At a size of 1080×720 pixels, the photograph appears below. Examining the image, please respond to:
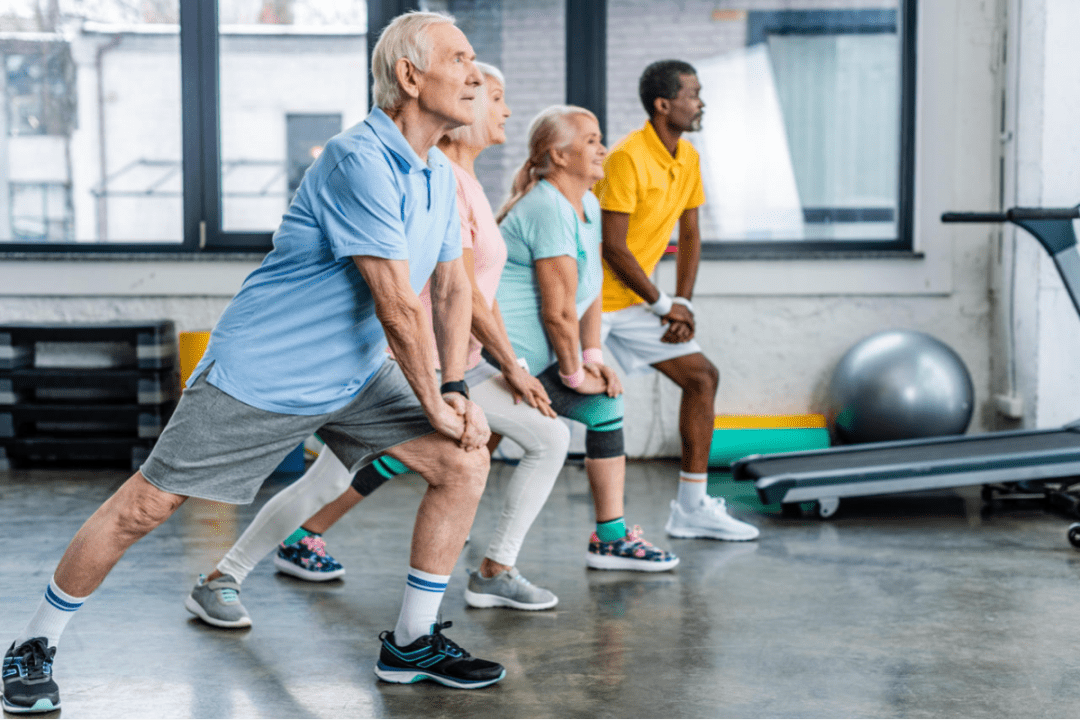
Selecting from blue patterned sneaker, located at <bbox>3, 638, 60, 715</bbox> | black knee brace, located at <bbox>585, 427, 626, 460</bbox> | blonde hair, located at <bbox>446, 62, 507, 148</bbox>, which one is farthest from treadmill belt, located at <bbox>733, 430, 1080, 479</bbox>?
blue patterned sneaker, located at <bbox>3, 638, 60, 715</bbox>

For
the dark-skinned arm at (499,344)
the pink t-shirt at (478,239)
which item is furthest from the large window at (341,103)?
the dark-skinned arm at (499,344)

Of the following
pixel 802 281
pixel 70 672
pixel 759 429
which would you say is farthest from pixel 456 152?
pixel 802 281

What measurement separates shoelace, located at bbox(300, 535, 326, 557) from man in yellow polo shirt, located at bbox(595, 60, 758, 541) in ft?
3.68

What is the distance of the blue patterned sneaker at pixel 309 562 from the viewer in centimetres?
322

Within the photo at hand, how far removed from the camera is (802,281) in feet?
17.8

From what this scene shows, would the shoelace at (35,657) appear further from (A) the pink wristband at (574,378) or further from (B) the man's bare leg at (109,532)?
(A) the pink wristband at (574,378)

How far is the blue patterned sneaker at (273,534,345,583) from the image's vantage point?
10.6 ft

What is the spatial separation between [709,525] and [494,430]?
1.12 meters

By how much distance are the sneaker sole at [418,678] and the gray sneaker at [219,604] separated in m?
0.52

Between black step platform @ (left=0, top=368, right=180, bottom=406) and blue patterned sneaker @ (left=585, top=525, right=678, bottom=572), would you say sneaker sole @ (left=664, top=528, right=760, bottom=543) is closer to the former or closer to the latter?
blue patterned sneaker @ (left=585, top=525, right=678, bottom=572)

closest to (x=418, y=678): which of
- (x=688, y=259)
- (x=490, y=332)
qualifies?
(x=490, y=332)

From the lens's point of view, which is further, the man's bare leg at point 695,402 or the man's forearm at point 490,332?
the man's bare leg at point 695,402

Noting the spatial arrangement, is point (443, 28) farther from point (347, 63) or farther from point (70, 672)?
point (347, 63)

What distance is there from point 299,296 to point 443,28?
58 centimetres
